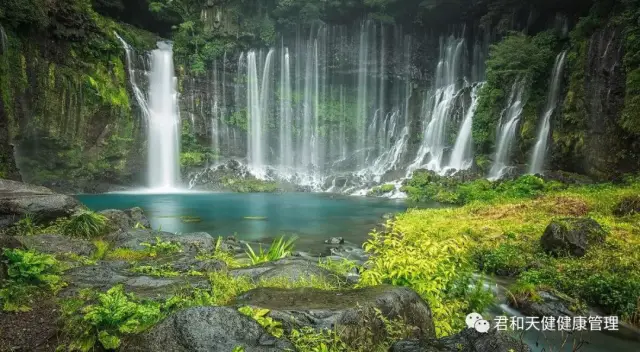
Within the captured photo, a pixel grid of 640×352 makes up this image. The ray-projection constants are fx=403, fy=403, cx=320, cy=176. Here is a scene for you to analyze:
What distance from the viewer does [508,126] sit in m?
26.7

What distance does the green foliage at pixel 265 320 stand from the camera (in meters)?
3.57

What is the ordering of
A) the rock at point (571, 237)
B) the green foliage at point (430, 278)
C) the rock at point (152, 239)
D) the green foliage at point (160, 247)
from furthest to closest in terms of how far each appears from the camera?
1. the rock at point (152, 239)
2. the rock at point (571, 237)
3. the green foliage at point (160, 247)
4. the green foliage at point (430, 278)

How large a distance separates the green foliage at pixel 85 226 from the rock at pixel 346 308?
638 cm

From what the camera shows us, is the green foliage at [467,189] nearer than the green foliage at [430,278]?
No

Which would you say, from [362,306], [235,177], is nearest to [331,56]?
[235,177]

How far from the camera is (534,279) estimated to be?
756 cm

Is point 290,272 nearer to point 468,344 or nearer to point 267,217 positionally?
point 468,344

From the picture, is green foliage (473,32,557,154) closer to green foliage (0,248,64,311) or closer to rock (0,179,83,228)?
rock (0,179,83,228)

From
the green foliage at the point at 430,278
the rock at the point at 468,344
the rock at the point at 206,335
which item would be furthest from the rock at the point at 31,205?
the rock at the point at 468,344

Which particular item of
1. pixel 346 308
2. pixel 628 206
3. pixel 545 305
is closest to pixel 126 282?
pixel 346 308

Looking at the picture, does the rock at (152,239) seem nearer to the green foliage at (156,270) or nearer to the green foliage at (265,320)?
the green foliage at (156,270)

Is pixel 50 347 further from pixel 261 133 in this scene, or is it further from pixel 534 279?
pixel 261 133

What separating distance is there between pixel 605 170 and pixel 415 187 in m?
10.3

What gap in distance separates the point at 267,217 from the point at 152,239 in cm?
928
